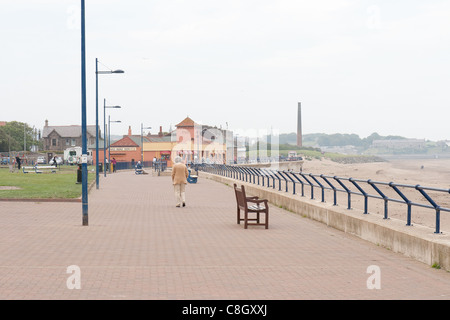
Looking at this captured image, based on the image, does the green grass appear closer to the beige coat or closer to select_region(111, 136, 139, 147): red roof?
the beige coat

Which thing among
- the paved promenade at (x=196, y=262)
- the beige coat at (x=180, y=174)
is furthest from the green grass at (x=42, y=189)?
the paved promenade at (x=196, y=262)

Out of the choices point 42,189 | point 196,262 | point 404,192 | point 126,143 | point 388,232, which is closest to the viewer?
point 196,262

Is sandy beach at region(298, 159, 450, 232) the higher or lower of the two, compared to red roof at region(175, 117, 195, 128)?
lower

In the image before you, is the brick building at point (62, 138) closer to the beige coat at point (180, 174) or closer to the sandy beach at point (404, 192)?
the sandy beach at point (404, 192)

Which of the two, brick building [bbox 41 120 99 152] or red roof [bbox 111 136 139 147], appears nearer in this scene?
red roof [bbox 111 136 139 147]

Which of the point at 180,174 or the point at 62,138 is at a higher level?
the point at 62,138

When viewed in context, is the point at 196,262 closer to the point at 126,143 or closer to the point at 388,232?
the point at 388,232

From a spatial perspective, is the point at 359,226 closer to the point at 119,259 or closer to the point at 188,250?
the point at 188,250

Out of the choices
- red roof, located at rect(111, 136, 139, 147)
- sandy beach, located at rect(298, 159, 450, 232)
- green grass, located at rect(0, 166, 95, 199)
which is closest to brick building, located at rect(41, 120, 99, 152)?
red roof, located at rect(111, 136, 139, 147)

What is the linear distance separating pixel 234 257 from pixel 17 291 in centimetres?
402

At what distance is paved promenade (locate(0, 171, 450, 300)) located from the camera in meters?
7.87

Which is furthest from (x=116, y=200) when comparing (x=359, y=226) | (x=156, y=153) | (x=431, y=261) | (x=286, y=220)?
(x=156, y=153)

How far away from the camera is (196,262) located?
33.4ft

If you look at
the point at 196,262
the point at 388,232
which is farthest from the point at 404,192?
the point at 196,262
